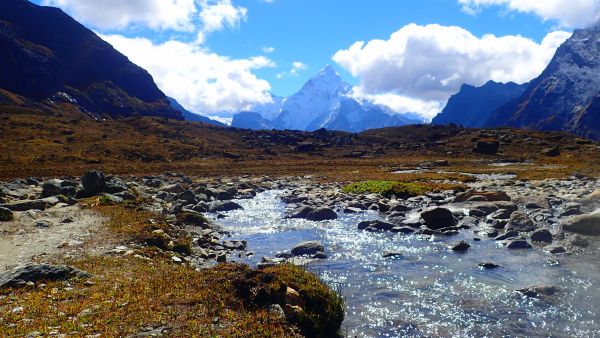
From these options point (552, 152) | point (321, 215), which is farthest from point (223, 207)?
point (552, 152)

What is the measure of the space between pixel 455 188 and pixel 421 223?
22805 millimetres

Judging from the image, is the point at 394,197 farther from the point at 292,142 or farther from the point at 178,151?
the point at 292,142

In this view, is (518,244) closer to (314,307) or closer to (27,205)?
(314,307)

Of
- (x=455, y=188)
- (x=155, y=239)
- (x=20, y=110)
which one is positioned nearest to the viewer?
(x=155, y=239)

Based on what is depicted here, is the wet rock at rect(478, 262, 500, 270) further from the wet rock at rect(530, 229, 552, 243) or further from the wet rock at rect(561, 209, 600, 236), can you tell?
the wet rock at rect(561, 209, 600, 236)

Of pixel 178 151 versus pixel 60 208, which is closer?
pixel 60 208

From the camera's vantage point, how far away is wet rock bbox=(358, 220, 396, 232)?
29861mm

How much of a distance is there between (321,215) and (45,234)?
20307 millimetres

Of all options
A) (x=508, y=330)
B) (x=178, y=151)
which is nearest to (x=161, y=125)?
(x=178, y=151)

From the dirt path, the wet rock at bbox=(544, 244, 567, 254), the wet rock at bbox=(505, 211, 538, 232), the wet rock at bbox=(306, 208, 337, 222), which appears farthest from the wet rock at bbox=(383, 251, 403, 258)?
the dirt path

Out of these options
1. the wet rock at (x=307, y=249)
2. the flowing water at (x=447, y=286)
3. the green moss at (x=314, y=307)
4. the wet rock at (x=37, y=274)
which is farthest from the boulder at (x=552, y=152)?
the wet rock at (x=37, y=274)

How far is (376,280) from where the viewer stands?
18.4 m

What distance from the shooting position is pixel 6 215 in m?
25.5

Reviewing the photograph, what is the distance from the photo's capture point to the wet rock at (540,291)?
1602cm
